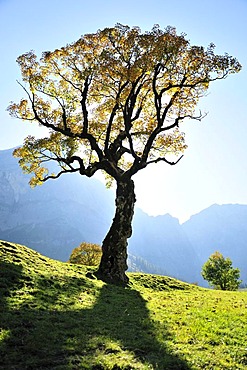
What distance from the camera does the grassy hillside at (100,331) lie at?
8.95 m

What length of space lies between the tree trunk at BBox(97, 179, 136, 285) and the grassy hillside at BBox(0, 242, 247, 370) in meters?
7.77

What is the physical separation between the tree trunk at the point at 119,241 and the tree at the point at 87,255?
4100 cm

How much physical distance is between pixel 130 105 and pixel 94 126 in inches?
206

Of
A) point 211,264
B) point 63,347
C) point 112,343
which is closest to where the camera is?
point 63,347

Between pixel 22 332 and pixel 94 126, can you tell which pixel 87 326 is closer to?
pixel 22 332

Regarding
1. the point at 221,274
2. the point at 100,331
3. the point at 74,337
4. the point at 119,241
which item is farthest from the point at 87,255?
the point at 74,337

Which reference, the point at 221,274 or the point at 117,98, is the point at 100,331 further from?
the point at 221,274

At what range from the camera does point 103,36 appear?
26.5 meters

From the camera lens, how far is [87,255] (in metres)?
69.4

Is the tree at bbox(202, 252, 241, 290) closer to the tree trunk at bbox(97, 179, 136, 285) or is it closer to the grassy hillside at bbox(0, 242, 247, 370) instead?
the tree trunk at bbox(97, 179, 136, 285)

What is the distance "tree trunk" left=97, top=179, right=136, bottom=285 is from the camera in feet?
91.3

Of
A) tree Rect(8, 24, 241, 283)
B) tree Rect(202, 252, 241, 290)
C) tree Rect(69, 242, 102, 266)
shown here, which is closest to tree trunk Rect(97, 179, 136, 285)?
tree Rect(8, 24, 241, 283)

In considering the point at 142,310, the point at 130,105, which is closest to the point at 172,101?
the point at 130,105

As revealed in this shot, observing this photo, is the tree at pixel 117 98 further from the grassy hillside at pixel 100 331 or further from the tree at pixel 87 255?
the tree at pixel 87 255
